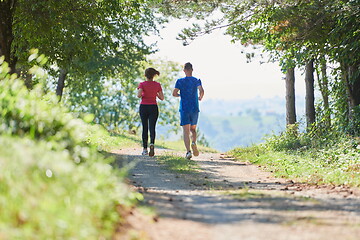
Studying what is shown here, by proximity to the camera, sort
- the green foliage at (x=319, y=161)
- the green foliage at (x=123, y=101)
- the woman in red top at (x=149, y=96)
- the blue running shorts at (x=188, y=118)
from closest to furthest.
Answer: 1. the green foliage at (x=319, y=161)
2. the woman in red top at (x=149, y=96)
3. the blue running shorts at (x=188, y=118)
4. the green foliage at (x=123, y=101)

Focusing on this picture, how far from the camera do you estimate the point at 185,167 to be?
37.6 feet

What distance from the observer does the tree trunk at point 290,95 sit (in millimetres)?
20125

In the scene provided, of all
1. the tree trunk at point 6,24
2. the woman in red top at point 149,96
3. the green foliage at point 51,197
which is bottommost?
the green foliage at point 51,197

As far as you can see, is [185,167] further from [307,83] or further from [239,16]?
[307,83]

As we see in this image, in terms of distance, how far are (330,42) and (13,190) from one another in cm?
1348

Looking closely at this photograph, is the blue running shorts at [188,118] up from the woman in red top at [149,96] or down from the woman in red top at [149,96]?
down

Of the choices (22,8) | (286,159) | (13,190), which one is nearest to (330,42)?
(286,159)

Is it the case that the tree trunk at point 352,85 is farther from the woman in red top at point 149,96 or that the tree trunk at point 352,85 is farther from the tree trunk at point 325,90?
the woman in red top at point 149,96

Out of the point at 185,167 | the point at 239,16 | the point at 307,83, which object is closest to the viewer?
the point at 185,167

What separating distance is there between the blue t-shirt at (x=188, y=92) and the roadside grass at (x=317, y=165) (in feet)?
8.22

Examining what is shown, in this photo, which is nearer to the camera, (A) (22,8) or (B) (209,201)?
(B) (209,201)

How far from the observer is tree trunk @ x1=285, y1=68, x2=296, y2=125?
20125 millimetres

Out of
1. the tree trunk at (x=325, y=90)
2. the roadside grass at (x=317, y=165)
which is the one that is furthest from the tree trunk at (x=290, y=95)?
the roadside grass at (x=317, y=165)

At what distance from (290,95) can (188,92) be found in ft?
26.8
